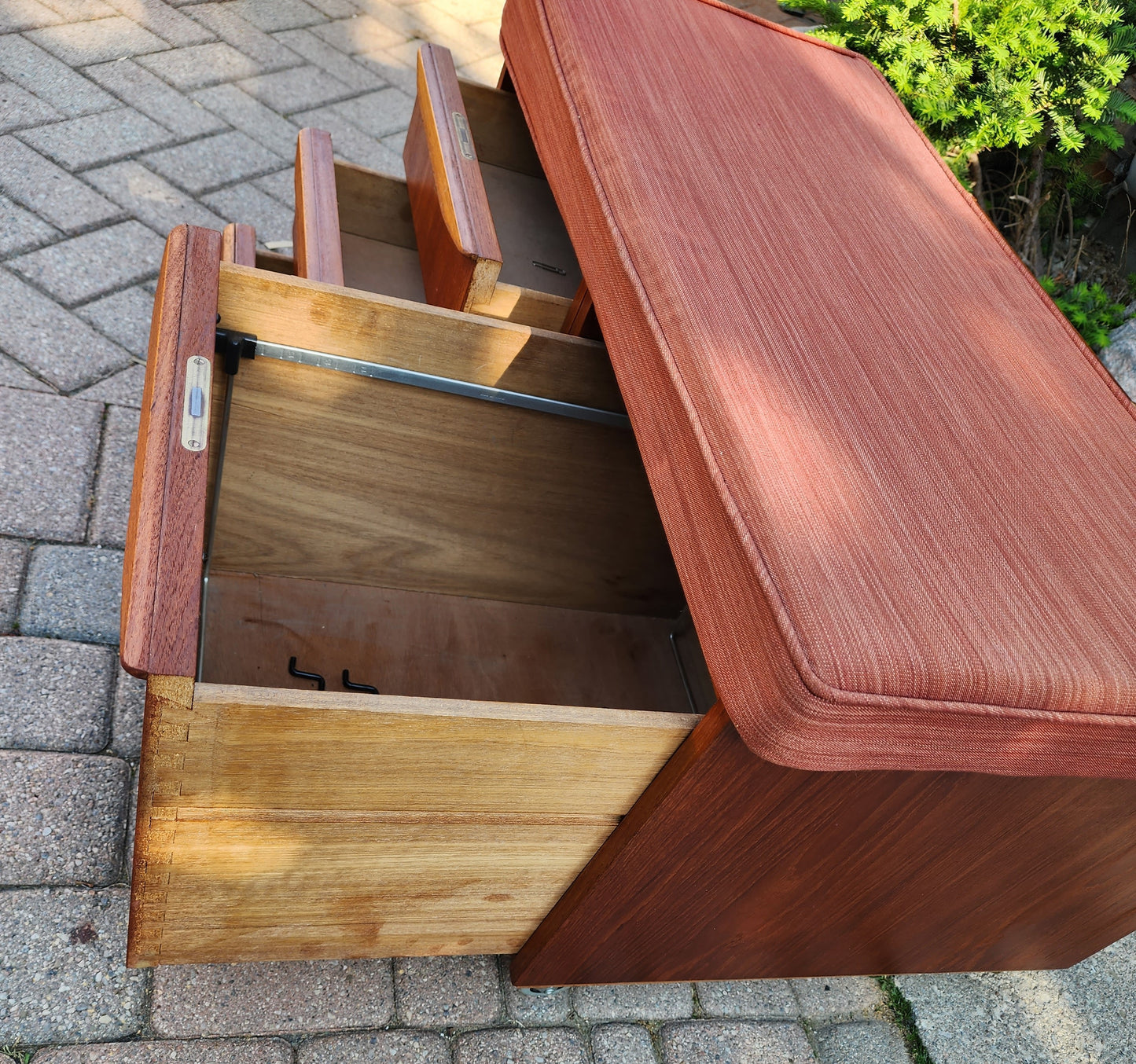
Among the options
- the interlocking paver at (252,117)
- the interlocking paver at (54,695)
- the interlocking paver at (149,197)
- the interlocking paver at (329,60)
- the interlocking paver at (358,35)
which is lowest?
the interlocking paver at (54,695)

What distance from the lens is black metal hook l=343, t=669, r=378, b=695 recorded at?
1.24 meters

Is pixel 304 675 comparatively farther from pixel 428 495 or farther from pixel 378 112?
pixel 378 112

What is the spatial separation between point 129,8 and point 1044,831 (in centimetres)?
293

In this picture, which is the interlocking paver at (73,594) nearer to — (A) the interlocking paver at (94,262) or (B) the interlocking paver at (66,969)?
(B) the interlocking paver at (66,969)

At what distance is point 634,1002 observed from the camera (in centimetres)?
127

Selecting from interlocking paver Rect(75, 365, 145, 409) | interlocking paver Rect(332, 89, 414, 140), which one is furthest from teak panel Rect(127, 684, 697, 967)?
interlocking paver Rect(332, 89, 414, 140)

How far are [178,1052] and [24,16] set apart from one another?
254 cm

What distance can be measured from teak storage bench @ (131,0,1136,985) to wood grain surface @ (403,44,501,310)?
1cm

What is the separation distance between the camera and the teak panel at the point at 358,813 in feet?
2.65

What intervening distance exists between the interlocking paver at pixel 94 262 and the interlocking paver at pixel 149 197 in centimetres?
5

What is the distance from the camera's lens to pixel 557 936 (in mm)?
1095

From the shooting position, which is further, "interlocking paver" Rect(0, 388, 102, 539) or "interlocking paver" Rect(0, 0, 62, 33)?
"interlocking paver" Rect(0, 0, 62, 33)

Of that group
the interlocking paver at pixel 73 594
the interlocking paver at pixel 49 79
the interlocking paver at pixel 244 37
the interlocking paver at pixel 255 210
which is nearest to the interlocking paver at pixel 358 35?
the interlocking paver at pixel 244 37

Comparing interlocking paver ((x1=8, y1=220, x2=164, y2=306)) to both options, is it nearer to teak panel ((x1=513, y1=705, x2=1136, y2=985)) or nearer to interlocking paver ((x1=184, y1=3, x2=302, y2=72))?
interlocking paver ((x1=184, y1=3, x2=302, y2=72))
